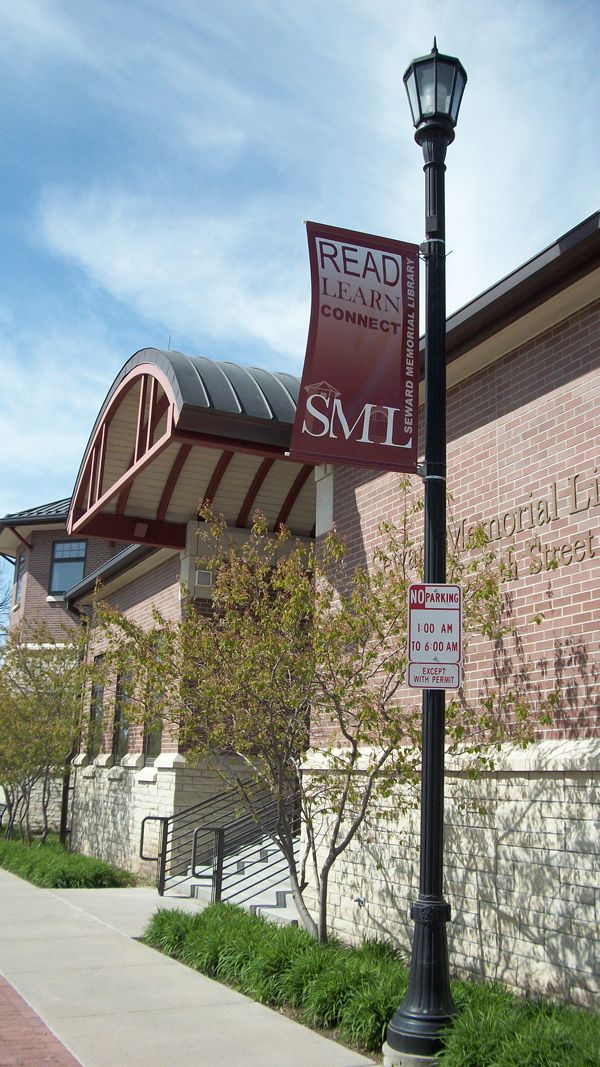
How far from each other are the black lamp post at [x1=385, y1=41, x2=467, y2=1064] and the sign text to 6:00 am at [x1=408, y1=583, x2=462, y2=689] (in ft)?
0.41

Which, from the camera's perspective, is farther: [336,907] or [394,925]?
[336,907]

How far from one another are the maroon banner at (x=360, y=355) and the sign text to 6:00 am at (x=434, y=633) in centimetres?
99

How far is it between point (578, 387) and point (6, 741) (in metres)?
13.8

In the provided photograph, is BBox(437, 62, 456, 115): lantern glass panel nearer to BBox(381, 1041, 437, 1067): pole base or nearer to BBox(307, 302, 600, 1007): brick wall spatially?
BBox(307, 302, 600, 1007): brick wall

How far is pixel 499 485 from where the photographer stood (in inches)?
327

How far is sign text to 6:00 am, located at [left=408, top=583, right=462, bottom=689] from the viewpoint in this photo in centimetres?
585

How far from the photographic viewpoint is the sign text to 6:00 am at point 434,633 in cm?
585

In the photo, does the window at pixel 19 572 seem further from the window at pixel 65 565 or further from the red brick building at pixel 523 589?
the red brick building at pixel 523 589

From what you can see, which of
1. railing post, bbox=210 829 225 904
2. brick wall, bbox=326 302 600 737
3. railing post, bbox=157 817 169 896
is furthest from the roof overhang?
brick wall, bbox=326 302 600 737

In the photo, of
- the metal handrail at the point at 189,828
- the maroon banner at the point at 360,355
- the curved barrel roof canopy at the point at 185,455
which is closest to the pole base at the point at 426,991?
the maroon banner at the point at 360,355

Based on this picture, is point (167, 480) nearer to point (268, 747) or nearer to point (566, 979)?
point (268, 747)

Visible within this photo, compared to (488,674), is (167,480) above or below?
above

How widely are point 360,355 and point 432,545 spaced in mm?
1489

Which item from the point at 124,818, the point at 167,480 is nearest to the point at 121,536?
the point at 167,480
